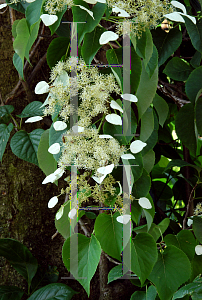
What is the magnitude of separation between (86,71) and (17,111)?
39cm

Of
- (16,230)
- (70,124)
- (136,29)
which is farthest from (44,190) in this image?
(136,29)

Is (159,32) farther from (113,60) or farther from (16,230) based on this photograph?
(16,230)

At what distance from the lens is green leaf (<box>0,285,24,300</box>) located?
558 mm

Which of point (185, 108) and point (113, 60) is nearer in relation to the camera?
point (113, 60)

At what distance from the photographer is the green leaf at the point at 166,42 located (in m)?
0.50

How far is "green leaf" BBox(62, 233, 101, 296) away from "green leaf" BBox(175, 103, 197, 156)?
9.8 inches

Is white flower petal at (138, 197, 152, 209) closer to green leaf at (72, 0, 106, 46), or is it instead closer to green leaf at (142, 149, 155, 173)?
green leaf at (142, 149, 155, 173)

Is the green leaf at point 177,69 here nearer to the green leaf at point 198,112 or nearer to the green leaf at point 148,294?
the green leaf at point 198,112

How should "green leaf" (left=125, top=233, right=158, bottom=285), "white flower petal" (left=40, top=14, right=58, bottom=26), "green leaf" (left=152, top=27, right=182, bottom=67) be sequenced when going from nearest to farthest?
"white flower petal" (left=40, top=14, right=58, bottom=26) < "green leaf" (left=125, top=233, right=158, bottom=285) < "green leaf" (left=152, top=27, right=182, bottom=67)

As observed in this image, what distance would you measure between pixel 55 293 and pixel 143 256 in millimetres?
253

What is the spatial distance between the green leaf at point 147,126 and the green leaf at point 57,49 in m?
0.16

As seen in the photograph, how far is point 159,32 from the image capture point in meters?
0.52

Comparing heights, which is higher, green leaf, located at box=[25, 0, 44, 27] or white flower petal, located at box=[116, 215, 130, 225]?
green leaf, located at box=[25, 0, 44, 27]

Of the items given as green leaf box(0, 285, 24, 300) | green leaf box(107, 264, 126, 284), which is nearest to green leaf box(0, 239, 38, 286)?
green leaf box(0, 285, 24, 300)
